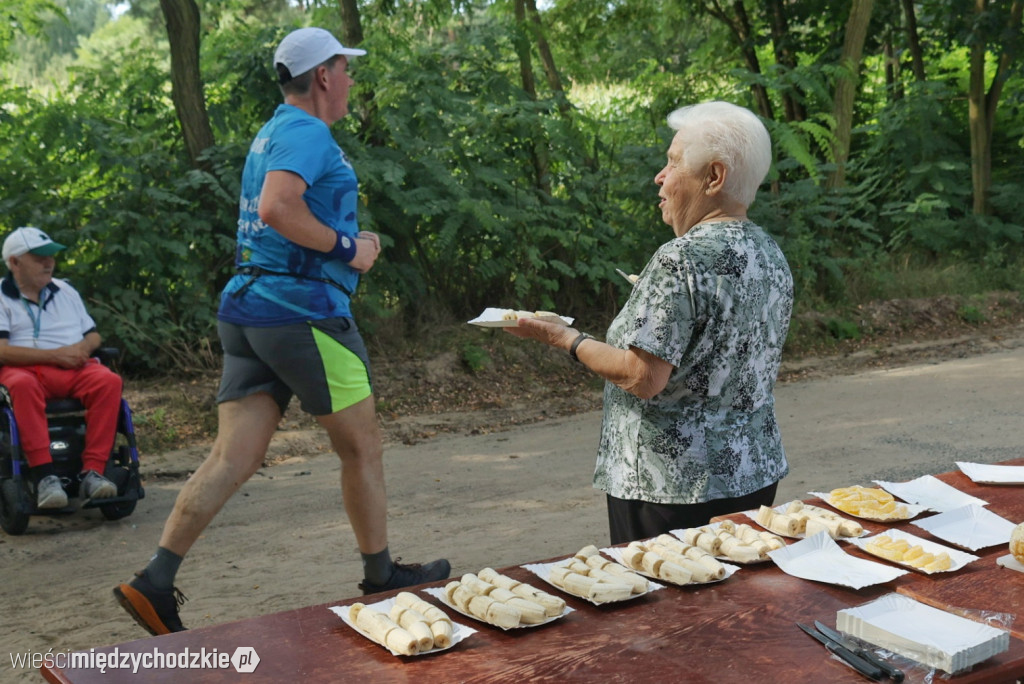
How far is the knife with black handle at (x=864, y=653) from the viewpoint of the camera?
6.31 ft

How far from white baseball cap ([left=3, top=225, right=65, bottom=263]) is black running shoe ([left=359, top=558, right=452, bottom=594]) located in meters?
3.35

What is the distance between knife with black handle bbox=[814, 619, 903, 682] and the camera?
1923mm

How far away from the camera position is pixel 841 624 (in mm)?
2094

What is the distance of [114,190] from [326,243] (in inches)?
238

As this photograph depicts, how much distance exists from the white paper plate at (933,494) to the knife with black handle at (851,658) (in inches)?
38.4

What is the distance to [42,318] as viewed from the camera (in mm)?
6316

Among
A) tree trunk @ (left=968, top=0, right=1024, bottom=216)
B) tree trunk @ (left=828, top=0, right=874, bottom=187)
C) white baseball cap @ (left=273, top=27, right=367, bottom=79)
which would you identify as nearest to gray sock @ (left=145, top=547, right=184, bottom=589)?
white baseball cap @ (left=273, top=27, right=367, bottom=79)

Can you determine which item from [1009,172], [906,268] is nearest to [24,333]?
[906,268]

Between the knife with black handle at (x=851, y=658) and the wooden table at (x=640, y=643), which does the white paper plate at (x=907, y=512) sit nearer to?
the wooden table at (x=640, y=643)

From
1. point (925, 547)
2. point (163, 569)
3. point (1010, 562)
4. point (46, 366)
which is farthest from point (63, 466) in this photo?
point (1010, 562)

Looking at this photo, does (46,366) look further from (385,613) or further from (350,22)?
(350,22)

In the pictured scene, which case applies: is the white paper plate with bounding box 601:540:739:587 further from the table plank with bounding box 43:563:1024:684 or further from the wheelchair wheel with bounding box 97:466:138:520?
the wheelchair wheel with bounding box 97:466:138:520

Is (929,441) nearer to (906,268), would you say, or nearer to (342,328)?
(342,328)

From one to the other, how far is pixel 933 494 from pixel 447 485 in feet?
13.6
